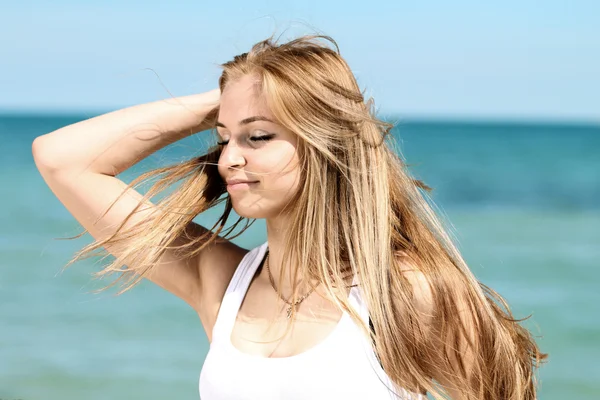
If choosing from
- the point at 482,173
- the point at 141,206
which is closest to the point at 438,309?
the point at 141,206

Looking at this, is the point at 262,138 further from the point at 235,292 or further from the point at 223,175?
the point at 235,292

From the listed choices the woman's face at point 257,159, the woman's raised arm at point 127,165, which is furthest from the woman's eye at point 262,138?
the woman's raised arm at point 127,165

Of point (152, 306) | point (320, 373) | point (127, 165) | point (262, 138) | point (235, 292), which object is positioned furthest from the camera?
point (152, 306)

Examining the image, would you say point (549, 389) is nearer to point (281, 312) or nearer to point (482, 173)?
point (281, 312)

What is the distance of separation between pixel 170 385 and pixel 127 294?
255cm

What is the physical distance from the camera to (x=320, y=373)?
237cm

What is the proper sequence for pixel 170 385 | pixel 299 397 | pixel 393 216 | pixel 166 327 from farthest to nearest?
1. pixel 166 327
2. pixel 170 385
3. pixel 393 216
4. pixel 299 397

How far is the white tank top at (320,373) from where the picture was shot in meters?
2.37

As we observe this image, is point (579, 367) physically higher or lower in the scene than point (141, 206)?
lower

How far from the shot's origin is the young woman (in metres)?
2.40

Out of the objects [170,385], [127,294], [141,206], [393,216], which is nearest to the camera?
[393,216]

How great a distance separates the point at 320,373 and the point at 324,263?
0.30 metres

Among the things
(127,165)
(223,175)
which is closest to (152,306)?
(127,165)

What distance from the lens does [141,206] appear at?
2766mm
